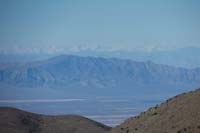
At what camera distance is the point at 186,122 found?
1617 inches

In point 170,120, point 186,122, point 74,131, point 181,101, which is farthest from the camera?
point 74,131

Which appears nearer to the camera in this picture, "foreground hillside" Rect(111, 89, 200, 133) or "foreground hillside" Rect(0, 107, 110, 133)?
"foreground hillside" Rect(111, 89, 200, 133)

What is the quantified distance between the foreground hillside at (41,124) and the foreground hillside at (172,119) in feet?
87.9

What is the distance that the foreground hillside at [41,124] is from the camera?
252 ft

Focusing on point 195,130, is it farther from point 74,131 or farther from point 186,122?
point 74,131

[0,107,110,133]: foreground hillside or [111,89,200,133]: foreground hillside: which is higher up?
[0,107,110,133]: foreground hillside

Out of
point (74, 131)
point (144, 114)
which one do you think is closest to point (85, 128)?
point (74, 131)

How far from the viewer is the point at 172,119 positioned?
4372cm

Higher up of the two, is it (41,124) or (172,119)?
(41,124)

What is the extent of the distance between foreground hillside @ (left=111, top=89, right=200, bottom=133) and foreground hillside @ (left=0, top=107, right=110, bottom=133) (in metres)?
26.8

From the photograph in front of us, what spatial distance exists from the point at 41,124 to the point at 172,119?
4005 cm

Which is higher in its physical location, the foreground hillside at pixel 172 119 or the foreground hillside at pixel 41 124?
the foreground hillside at pixel 41 124

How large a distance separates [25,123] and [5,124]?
3294 millimetres

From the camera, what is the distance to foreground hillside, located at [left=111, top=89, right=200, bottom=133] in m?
40.8
